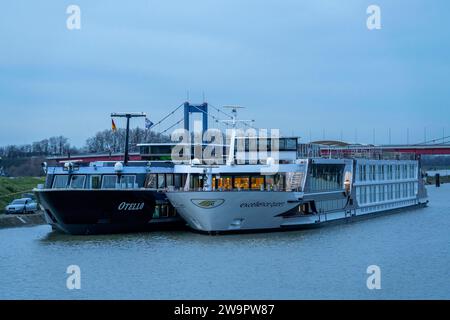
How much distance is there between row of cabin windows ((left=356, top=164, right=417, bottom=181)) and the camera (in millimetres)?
56250

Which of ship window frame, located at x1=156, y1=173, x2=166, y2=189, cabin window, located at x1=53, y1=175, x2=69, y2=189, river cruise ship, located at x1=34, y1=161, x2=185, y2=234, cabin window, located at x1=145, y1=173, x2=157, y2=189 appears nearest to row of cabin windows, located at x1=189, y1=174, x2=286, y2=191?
river cruise ship, located at x1=34, y1=161, x2=185, y2=234

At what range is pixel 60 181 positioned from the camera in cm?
4478

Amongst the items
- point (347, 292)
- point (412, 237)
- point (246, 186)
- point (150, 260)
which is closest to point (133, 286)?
point (150, 260)

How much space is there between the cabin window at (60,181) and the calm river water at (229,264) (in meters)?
2.91

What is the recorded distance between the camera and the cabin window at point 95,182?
44.3m

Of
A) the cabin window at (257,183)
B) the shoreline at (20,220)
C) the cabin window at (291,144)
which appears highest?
the cabin window at (291,144)

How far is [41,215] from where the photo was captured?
5597cm

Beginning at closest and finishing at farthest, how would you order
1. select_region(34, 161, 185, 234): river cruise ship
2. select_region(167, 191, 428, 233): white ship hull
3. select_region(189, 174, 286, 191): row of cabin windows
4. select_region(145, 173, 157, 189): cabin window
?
select_region(167, 191, 428, 233): white ship hull < select_region(34, 161, 185, 234): river cruise ship < select_region(189, 174, 286, 191): row of cabin windows < select_region(145, 173, 157, 189): cabin window

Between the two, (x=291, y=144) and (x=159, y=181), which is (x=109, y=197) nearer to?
(x=159, y=181)

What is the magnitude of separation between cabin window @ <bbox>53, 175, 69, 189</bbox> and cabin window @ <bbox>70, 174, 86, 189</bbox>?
0.43 m

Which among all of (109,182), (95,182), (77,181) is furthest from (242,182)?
(77,181)

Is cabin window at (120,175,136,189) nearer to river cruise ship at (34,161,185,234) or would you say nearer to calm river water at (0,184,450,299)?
river cruise ship at (34,161,185,234)

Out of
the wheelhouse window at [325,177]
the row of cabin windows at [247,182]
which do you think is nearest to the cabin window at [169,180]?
the row of cabin windows at [247,182]

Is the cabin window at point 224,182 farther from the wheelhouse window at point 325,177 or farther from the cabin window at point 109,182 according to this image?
the cabin window at point 109,182
